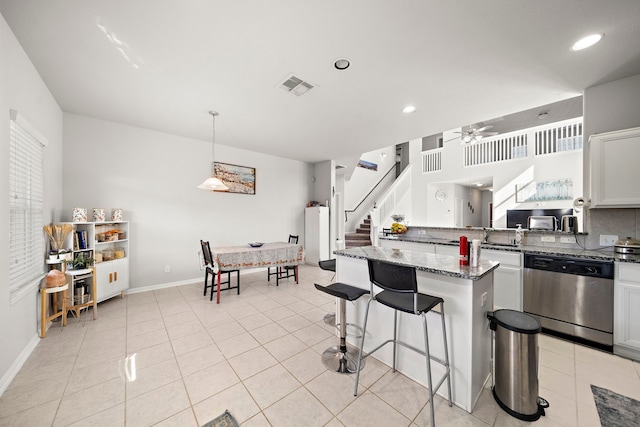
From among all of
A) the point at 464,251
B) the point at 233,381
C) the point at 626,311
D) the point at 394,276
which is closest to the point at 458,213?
the point at 626,311

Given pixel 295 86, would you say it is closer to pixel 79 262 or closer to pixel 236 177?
pixel 236 177

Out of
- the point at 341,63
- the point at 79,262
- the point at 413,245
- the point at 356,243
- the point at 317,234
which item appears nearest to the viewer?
the point at 341,63

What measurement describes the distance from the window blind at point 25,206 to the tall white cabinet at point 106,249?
0.45 metres

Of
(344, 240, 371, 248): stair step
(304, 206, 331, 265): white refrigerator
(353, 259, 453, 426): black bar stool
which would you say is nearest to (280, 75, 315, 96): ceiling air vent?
(353, 259, 453, 426): black bar stool

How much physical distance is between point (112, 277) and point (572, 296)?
571 cm

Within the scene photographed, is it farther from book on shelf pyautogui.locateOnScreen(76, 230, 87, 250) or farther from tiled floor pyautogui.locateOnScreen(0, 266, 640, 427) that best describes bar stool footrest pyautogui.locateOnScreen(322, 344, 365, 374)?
book on shelf pyautogui.locateOnScreen(76, 230, 87, 250)

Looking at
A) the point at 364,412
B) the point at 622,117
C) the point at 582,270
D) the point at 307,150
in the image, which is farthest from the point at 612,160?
the point at 307,150

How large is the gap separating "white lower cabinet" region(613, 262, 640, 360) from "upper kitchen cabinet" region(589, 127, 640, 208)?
73cm

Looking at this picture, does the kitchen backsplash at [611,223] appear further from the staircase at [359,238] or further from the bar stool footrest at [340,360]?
the staircase at [359,238]

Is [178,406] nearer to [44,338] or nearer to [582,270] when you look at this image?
[44,338]

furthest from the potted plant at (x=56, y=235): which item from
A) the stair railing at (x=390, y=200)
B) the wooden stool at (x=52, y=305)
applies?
the stair railing at (x=390, y=200)

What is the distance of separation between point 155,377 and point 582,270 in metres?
4.11

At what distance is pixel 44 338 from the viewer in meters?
2.49

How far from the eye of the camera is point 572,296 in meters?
2.45
